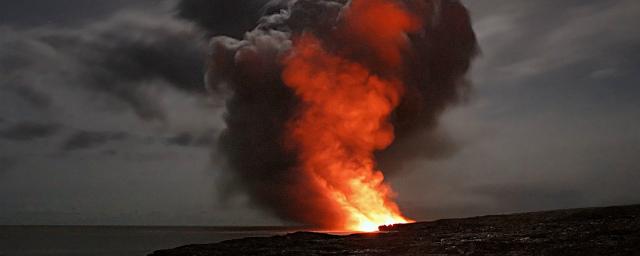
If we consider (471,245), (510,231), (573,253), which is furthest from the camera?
(510,231)

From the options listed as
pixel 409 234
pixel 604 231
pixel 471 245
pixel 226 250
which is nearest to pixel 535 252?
pixel 471 245

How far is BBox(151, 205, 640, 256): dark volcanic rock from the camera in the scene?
57219 mm

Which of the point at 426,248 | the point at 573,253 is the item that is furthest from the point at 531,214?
the point at 573,253

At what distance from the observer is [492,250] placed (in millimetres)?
58188

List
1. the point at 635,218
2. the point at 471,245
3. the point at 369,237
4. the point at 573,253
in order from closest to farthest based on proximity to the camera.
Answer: the point at 573,253, the point at 471,245, the point at 635,218, the point at 369,237

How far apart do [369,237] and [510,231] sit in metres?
18.2

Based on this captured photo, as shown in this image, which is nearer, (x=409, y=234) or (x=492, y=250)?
(x=492, y=250)

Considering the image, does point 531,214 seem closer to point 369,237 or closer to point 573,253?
point 369,237

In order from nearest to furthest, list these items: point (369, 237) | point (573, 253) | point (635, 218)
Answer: point (573, 253), point (635, 218), point (369, 237)

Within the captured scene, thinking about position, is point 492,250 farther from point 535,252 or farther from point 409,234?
point 409,234

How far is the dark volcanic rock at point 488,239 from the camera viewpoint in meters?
57.2

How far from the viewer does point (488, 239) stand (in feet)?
222

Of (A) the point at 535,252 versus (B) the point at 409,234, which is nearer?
(A) the point at 535,252

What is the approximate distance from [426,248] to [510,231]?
16010 millimetres
